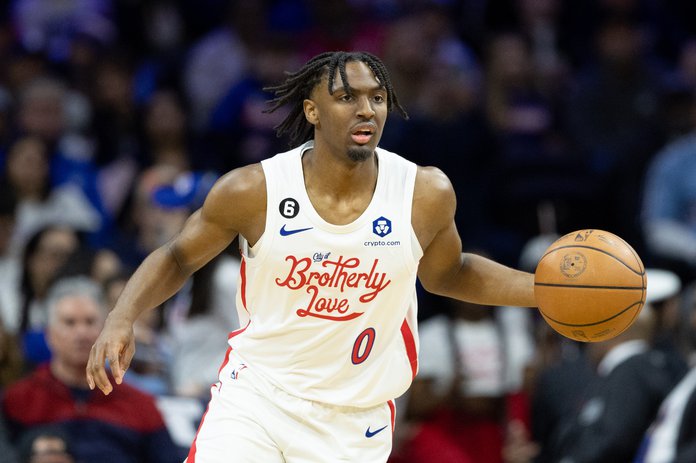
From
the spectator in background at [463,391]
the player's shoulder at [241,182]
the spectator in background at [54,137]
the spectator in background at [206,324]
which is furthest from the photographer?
the spectator in background at [54,137]

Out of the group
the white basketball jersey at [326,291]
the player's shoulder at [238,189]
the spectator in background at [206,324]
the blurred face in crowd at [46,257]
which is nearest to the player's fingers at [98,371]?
the white basketball jersey at [326,291]

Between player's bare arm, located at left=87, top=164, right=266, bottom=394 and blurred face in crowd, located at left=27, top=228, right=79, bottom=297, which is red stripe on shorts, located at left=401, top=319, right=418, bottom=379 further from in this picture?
blurred face in crowd, located at left=27, top=228, right=79, bottom=297

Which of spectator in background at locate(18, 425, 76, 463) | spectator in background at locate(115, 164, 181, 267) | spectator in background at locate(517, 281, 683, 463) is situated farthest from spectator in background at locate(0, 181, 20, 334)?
spectator in background at locate(517, 281, 683, 463)

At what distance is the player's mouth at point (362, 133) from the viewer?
516cm

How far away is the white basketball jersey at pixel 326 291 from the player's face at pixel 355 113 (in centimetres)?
24

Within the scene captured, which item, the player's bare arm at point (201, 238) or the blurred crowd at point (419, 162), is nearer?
the player's bare arm at point (201, 238)

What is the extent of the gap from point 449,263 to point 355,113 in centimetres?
79

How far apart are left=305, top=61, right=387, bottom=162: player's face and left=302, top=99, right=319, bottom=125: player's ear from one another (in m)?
0.07

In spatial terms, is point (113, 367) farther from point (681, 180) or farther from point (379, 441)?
point (681, 180)

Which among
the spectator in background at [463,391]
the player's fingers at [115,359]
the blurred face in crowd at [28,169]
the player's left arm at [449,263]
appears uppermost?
the player's left arm at [449,263]

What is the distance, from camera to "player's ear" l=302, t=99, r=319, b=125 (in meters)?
5.32

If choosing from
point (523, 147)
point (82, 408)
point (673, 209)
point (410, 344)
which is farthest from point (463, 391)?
point (410, 344)

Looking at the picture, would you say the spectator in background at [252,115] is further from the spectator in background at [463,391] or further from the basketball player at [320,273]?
the basketball player at [320,273]

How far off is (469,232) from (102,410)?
418 centimetres
